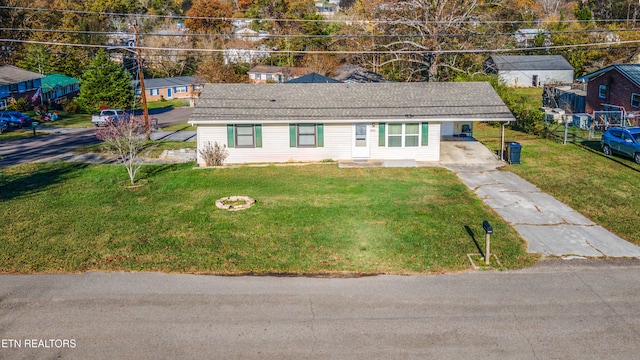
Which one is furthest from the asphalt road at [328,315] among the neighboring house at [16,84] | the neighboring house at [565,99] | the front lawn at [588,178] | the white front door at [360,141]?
the neighboring house at [16,84]

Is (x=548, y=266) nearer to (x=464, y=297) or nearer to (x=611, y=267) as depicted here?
(x=611, y=267)

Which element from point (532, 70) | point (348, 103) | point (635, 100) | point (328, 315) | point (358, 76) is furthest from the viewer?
point (532, 70)

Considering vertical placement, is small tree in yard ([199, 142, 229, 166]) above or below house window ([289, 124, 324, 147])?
below

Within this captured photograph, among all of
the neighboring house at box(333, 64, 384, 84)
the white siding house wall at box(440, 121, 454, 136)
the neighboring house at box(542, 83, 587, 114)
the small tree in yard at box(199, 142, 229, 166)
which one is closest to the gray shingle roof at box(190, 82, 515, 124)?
the small tree in yard at box(199, 142, 229, 166)

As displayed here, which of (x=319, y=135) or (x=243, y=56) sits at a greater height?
(x=243, y=56)

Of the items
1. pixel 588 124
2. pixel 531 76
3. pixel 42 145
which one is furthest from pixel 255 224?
pixel 531 76

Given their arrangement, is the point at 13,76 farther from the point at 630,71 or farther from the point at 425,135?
the point at 630,71

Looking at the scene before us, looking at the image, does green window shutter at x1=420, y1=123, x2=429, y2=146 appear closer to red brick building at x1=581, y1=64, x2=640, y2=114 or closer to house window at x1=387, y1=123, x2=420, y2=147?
house window at x1=387, y1=123, x2=420, y2=147
